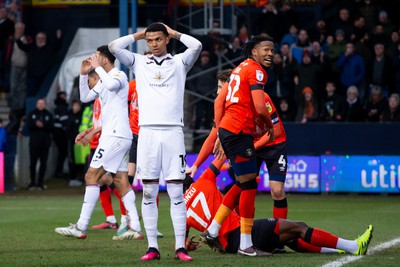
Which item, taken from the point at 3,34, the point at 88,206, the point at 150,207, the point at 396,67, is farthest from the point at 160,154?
the point at 3,34

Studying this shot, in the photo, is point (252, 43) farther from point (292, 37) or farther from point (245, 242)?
point (292, 37)

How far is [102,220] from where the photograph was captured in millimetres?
15586

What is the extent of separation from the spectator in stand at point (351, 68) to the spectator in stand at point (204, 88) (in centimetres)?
304

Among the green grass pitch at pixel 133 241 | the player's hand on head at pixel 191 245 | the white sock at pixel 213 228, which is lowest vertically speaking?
the green grass pitch at pixel 133 241

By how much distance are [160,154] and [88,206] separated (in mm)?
2926

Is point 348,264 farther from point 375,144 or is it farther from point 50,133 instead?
point 50,133

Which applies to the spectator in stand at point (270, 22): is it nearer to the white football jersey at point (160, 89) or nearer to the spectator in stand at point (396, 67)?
the spectator in stand at point (396, 67)

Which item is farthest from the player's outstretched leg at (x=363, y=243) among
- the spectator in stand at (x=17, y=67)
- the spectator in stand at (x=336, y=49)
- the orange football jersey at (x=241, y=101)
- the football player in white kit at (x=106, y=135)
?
the spectator in stand at (x=17, y=67)

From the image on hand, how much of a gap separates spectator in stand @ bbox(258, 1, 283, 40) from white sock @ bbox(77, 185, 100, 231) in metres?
12.6

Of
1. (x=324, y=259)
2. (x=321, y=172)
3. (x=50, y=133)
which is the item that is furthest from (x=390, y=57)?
(x=324, y=259)

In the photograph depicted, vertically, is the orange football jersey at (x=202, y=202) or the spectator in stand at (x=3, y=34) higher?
the spectator in stand at (x=3, y=34)

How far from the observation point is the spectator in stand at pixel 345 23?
79.7ft

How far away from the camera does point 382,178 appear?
20453mm

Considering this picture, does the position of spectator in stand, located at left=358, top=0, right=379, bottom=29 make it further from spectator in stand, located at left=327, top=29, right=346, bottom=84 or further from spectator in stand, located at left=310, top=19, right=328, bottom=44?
spectator in stand, located at left=327, top=29, right=346, bottom=84
